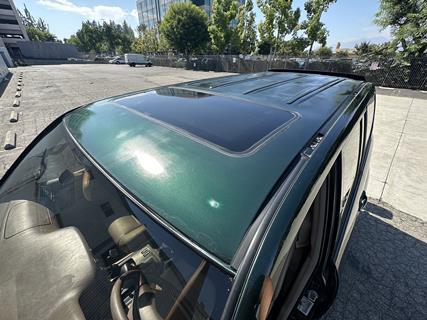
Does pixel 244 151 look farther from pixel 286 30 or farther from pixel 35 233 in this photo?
pixel 286 30

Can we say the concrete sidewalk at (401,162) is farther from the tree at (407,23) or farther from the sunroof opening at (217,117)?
the tree at (407,23)

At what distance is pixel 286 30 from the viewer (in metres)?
23.7

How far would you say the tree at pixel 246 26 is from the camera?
1157 inches

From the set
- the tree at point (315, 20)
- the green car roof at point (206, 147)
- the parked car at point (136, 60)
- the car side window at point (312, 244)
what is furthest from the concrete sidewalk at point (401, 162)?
the parked car at point (136, 60)

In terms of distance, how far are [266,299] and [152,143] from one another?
83cm

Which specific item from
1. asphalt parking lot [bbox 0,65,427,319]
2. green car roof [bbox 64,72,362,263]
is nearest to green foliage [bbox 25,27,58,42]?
asphalt parking lot [bbox 0,65,427,319]

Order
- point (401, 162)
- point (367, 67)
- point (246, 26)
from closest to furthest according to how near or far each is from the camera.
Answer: point (401, 162)
point (367, 67)
point (246, 26)

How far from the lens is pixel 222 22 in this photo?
26.9 metres

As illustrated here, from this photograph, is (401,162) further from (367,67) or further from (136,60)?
(136,60)

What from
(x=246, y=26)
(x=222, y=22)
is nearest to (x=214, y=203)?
(x=222, y=22)

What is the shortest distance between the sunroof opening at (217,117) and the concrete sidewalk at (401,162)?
292cm

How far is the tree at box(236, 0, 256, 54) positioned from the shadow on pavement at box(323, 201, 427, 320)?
3338 centimetres

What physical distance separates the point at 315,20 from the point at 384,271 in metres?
27.0

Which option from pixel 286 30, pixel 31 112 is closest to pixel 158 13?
pixel 286 30
